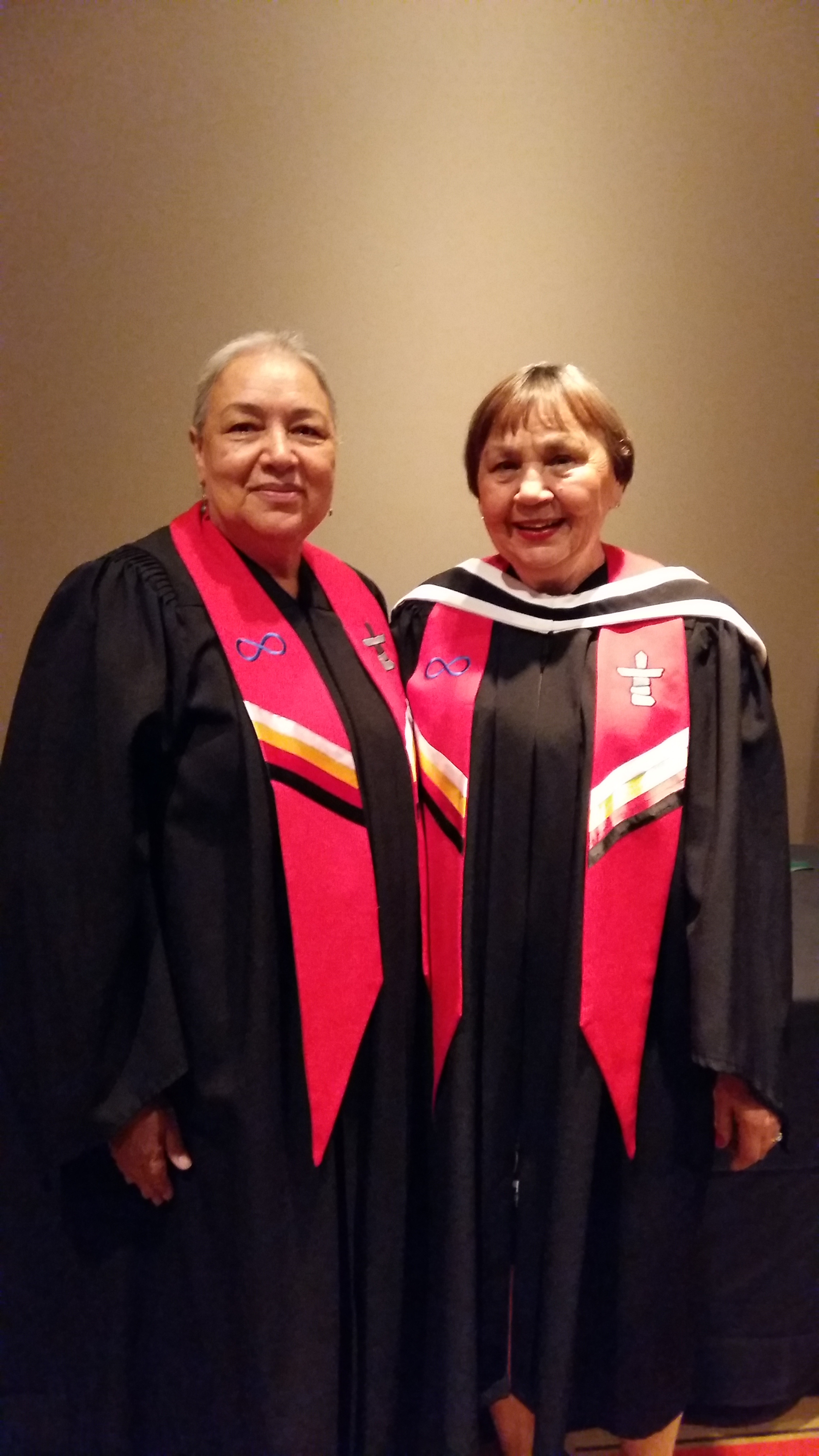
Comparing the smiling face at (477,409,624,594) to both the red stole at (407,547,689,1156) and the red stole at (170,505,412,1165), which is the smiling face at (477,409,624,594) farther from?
the red stole at (170,505,412,1165)

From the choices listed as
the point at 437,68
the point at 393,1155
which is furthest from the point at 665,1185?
the point at 437,68

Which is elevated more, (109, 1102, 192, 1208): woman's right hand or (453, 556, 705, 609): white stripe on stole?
(453, 556, 705, 609): white stripe on stole

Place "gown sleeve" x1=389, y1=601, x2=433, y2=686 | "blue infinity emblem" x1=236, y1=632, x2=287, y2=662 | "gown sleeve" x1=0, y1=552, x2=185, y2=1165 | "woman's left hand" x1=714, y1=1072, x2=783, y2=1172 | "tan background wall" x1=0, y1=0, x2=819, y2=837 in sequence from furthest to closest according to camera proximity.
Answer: "tan background wall" x1=0, y1=0, x2=819, y2=837 < "gown sleeve" x1=389, y1=601, x2=433, y2=686 < "woman's left hand" x1=714, y1=1072, x2=783, y2=1172 < "blue infinity emblem" x1=236, y1=632, x2=287, y2=662 < "gown sleeve" x1=0, y1=552, x2=185, y2=1165

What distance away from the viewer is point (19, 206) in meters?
1.75

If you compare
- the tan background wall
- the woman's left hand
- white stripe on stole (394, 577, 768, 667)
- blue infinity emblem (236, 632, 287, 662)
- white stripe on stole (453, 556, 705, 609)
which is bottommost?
the woman's left hand

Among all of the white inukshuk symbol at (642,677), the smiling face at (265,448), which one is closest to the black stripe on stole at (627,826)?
the white inukshuk symbol at (642,677)

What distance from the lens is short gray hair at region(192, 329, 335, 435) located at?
48.1 inches

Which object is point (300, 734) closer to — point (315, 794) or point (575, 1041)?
point (315, 794)

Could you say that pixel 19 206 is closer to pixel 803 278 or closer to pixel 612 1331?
pixel 803 278

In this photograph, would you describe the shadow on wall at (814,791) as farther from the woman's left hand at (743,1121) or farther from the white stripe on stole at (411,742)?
the white stripe on stole at (411,742)

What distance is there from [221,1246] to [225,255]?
188 centimetres

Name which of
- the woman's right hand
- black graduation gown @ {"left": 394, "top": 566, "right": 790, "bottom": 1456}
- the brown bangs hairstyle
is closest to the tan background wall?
the brown bangs hairstyle

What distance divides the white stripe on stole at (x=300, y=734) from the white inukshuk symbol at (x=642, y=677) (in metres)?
0.44

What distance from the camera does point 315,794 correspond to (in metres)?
1.18
